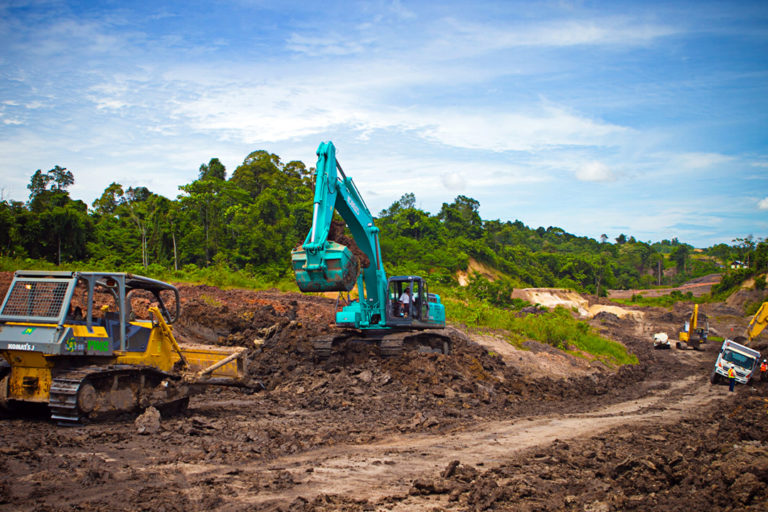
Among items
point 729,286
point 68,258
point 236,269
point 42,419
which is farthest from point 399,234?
point 42,419

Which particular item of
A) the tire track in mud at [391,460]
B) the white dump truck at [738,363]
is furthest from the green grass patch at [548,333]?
the tire track in mud at [391,460]

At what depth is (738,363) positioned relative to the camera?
73.6ft

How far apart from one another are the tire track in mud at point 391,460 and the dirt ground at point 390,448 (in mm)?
32

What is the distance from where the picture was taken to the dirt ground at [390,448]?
5691 millimetres

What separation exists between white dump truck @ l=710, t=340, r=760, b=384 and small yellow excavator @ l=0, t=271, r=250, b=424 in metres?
20.6

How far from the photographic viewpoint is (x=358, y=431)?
963cm

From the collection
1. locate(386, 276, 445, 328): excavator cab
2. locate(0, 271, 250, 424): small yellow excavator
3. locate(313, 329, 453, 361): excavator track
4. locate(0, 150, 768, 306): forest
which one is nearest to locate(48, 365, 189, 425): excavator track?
locate(0, 271, 250, 424): small yellow excavator

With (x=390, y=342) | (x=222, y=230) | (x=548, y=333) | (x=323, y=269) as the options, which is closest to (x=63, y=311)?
(x=323, y=269)

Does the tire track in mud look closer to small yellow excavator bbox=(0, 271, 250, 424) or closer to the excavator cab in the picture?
small yellow excavator bbox=(0, 271, 250, 424)

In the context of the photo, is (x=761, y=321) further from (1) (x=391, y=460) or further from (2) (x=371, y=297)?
(1) (x=391, y=460)

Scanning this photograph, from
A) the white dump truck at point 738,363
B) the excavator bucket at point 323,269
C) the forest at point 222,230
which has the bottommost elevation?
the white dump truck at point 738,363

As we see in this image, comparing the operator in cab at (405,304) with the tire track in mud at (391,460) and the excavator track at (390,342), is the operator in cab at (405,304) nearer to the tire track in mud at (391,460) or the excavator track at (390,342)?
the excavator track at (390,342)

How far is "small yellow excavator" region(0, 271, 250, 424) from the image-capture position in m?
8.02

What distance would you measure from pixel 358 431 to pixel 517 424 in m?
3.48
